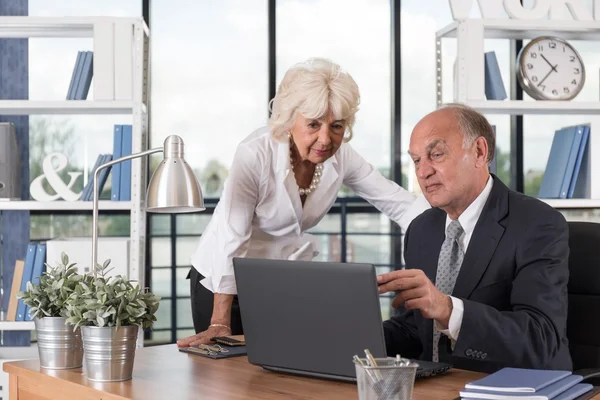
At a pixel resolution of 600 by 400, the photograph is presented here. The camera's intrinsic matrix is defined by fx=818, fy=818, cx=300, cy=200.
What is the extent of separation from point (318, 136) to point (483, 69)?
4.52 feet

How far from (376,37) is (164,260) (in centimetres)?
173

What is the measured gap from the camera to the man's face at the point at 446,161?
6.02ft

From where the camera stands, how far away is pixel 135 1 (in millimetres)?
4375

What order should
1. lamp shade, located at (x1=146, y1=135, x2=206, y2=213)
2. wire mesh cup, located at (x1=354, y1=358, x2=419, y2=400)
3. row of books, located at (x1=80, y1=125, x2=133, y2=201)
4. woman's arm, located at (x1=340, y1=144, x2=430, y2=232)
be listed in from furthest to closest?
row of books, located at (x1=80, y1=125, x2=133, y2=201)
woman's arm, located at (x1=340, y1=144, x2=430, y2=232)
lamp shade, located at (x1=146, y1=135, x2=206, y2=213)
wire mesh cup, located at (x1=354, y1=358, x2=419, y2=400)

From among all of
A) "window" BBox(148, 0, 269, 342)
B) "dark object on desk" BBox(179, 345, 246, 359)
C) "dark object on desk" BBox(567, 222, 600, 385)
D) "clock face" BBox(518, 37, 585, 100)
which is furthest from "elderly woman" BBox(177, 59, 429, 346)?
"window" BBox(148, 0, 269, 342)

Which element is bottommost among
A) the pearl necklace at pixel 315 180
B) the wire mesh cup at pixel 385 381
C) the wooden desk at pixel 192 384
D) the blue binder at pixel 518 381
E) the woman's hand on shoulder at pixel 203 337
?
the wooden desk at pixel 192 384

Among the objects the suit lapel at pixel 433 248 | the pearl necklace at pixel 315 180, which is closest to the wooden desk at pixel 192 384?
the suit lapel at pixel 433 248

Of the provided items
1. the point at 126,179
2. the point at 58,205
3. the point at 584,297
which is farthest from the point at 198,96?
the point at 584,297

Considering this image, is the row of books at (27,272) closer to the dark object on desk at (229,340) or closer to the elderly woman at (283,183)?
the elderly woman at (283,183)

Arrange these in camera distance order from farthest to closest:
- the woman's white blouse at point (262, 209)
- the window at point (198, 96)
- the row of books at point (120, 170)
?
1. the window at point (198, 96)
2. the row of books at point (120, 170)
3. the woman's white blouse at point (262, 209)

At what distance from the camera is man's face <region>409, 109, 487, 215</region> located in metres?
1.84

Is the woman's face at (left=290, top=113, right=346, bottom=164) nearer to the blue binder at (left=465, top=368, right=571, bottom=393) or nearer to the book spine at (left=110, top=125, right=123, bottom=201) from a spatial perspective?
the blue binder at (left=465, top=368, right=571, bottom=393)

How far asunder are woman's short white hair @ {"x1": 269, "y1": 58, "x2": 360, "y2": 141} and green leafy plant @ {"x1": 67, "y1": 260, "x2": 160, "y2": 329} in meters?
0.84

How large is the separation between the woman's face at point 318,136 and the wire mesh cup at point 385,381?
3.87ft
